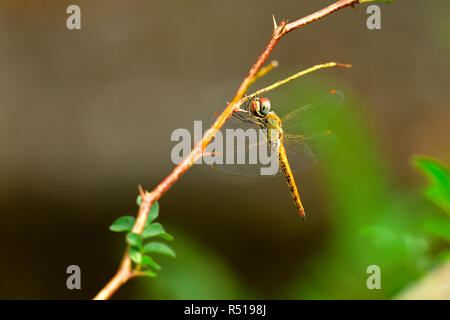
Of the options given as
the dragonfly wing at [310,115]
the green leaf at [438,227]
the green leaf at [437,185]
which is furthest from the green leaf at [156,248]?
the green leaf at [438,227]

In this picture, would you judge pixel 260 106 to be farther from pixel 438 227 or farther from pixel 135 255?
pixel 438 227

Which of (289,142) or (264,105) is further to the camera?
(289,142)

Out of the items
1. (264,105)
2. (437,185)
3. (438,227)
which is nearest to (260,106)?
(264,105)

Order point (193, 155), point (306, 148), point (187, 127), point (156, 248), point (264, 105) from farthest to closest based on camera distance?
1. point (187, 127)
2. point (306, 148)
3. point (264, 105)
4. point (156, 248)
5. point (193, 155)

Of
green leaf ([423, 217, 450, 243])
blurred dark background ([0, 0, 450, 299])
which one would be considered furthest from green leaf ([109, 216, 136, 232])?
blurred dark background ([0, 0, 450, 299])

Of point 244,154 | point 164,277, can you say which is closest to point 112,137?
point 164,277

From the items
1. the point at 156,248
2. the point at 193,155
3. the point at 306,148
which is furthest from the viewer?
the point at 306,148

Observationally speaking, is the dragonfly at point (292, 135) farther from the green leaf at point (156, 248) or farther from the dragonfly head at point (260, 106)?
the green leaf at point (156, 248)
